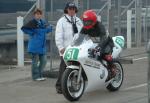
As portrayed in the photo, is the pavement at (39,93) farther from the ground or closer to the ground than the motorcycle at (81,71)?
closer to the ground

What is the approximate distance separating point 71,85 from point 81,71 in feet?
1.11

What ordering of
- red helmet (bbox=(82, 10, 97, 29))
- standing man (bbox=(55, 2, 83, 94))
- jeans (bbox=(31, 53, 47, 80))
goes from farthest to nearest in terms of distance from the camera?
jeans (bbox=(31, 53, 47, 80)), standing man (bbox=(55, 2, 83, 94)), red helmet (bbox=(82, 10, 97, 29))

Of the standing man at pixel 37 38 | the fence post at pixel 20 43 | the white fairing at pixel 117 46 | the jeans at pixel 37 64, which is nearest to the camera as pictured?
the white fairing at pixel 117 46

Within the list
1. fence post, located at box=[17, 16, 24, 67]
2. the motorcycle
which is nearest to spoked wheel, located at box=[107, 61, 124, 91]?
the motorcycle

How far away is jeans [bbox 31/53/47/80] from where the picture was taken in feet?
42.3

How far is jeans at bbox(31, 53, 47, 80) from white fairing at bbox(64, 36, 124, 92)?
2576 mm

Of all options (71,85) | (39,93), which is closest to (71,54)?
(71,85)

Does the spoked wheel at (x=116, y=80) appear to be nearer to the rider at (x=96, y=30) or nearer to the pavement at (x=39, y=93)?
the pavement at (x=39, y=93)

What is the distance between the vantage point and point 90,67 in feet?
33.9

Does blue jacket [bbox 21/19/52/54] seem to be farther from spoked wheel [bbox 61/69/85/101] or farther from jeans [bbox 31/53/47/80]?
spoked wheel [bbox 61/69/85/101]

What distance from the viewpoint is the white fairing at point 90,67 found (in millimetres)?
10164

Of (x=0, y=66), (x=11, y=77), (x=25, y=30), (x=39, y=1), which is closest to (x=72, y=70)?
(x=25, y=30)

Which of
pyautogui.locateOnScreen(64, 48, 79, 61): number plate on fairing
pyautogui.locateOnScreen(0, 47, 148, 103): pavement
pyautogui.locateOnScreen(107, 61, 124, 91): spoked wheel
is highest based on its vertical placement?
pyautogui.locateOnScreen(64, 48, 79, 61): number plate on fairing

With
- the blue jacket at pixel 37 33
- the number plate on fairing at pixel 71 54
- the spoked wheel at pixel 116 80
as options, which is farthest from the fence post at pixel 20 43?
the number plate on fairing at pixel 71 54
